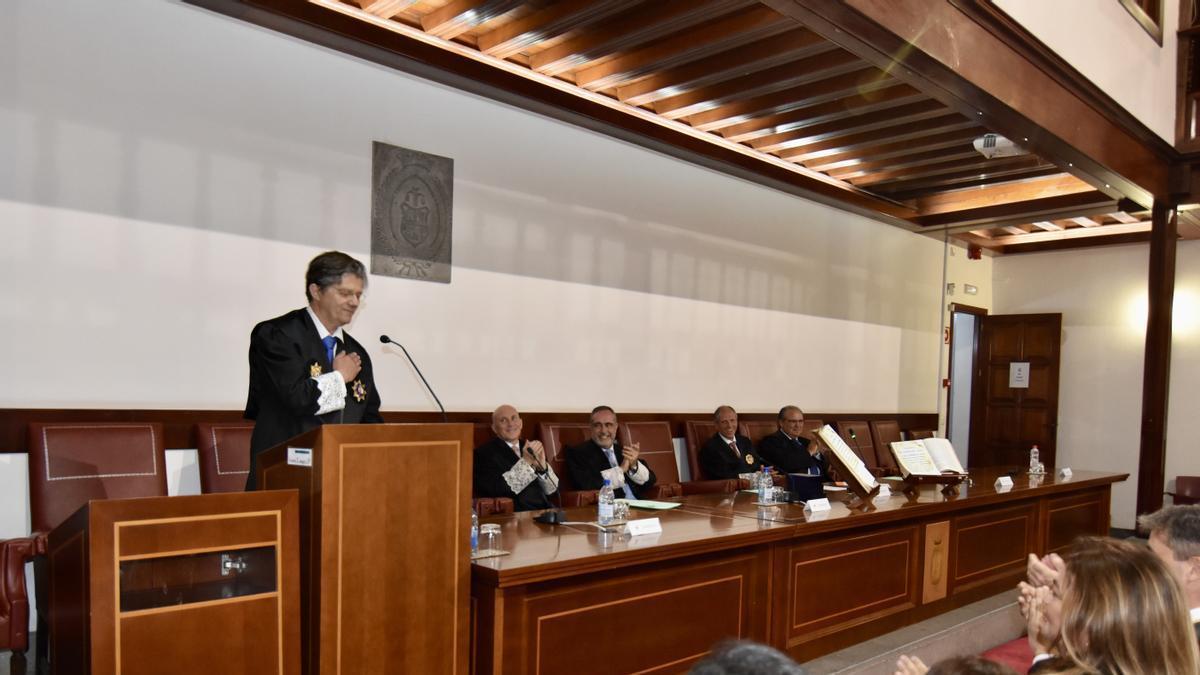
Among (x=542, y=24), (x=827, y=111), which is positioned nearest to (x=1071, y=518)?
(x=827, y=111)

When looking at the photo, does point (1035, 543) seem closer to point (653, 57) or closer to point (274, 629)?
point (653, 57)

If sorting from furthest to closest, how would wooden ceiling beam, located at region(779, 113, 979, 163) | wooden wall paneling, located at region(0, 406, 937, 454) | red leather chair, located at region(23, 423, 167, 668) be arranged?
1. wooden ceiling beam, located at region(779, 113, 979, 163)
2. wooden wall paneling, located at region(0, 406, 937, 454)
3. red leather chair, located at region(23, 423, 167, 668)

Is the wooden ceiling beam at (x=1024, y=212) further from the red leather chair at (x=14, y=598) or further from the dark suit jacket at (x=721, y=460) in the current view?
the red leather chair at (x=14, y=598)

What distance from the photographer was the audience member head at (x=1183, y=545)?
2078 millimetres

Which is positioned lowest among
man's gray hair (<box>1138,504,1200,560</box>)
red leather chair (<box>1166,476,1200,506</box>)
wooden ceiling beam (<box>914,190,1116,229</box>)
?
red leather chair (<box>1166,476,1200,506</box>)

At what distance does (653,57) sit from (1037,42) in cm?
197

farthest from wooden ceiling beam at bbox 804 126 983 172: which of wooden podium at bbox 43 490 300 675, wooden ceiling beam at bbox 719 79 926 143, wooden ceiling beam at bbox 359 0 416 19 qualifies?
wooden podium at bbox 43 490 300 675

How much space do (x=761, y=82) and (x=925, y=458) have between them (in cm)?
223

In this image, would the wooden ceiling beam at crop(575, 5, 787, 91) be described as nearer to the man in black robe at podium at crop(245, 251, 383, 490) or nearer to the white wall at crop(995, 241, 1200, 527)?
the man in black robe at podium at crop(245, 251, 383, 490)

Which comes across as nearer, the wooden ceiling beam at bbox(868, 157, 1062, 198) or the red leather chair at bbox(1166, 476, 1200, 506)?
the wooden ceiling beam at bbox(868, 157, 1062, 198)

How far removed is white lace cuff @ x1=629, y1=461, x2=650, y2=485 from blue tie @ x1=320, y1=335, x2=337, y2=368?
2.58 meters

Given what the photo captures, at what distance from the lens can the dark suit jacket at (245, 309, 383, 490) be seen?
2.26m

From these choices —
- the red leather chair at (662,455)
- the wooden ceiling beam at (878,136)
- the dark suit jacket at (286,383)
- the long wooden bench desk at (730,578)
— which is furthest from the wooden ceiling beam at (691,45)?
the dark suit jacket at (286,383)

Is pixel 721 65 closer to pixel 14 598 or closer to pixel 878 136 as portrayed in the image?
pixel 878 136
